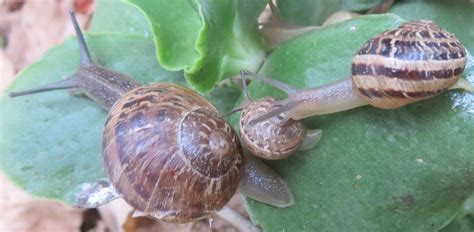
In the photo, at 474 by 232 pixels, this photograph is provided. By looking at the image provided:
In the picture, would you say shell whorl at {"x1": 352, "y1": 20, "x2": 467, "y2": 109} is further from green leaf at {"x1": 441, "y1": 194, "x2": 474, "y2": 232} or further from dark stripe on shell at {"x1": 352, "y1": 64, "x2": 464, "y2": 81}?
green leaf at {"x1": 441, "y1": 194, "x2": 474, "y2": 232}

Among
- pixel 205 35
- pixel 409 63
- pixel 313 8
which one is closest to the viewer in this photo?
pixel 409 63

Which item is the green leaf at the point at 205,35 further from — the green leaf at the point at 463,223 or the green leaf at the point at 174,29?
the green leaf at the point at 463,223

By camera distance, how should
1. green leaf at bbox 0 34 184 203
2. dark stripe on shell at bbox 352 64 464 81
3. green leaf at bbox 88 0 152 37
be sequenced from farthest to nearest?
1. green leaf at bbox 88 0 152 37
2. green leaf at bbox 0 34 184 203
3. dark stripe on shell at bbox 352 64 464 81

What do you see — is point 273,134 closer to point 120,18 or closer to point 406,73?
point 406,73

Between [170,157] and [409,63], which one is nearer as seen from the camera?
[409,63]

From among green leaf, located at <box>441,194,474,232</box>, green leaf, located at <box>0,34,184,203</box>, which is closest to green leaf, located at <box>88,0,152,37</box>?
green leaf, located at <box>0,34,184,203</box>

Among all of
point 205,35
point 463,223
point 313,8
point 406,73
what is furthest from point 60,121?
point 463,223

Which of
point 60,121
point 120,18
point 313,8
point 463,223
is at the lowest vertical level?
point 463,223

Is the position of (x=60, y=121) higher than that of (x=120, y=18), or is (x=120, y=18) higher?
(x=120, y=18)
